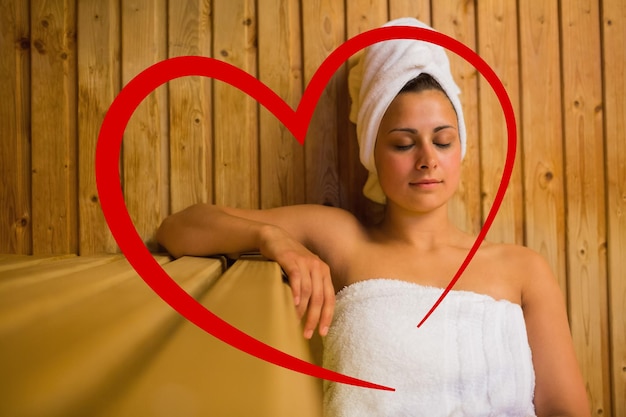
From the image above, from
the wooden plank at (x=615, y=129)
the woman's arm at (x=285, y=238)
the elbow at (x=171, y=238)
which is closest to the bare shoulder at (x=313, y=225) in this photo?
the woman's arm at (x=285, y=238)

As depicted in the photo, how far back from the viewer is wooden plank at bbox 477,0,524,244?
122 cm

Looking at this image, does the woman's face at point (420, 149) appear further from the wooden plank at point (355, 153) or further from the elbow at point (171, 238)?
the elbow at point (171, 238)

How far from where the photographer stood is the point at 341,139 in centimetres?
120

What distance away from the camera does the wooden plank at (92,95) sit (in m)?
1.18

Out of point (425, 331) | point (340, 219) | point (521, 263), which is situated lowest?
point (425, 331)

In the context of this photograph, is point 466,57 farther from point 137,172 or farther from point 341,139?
point 137,172

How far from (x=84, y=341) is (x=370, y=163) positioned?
2.58 feet

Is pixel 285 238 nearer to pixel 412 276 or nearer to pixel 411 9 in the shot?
pixel 412 276

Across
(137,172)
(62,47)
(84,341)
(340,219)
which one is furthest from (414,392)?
(62,47)

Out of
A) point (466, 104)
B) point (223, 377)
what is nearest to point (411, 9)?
point (466, 104)

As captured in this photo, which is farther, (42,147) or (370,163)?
(42,147)

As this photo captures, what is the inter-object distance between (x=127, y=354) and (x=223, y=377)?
0.08 metres

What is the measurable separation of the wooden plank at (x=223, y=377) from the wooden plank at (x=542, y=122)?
0.93 meters

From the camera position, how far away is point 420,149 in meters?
0.93
